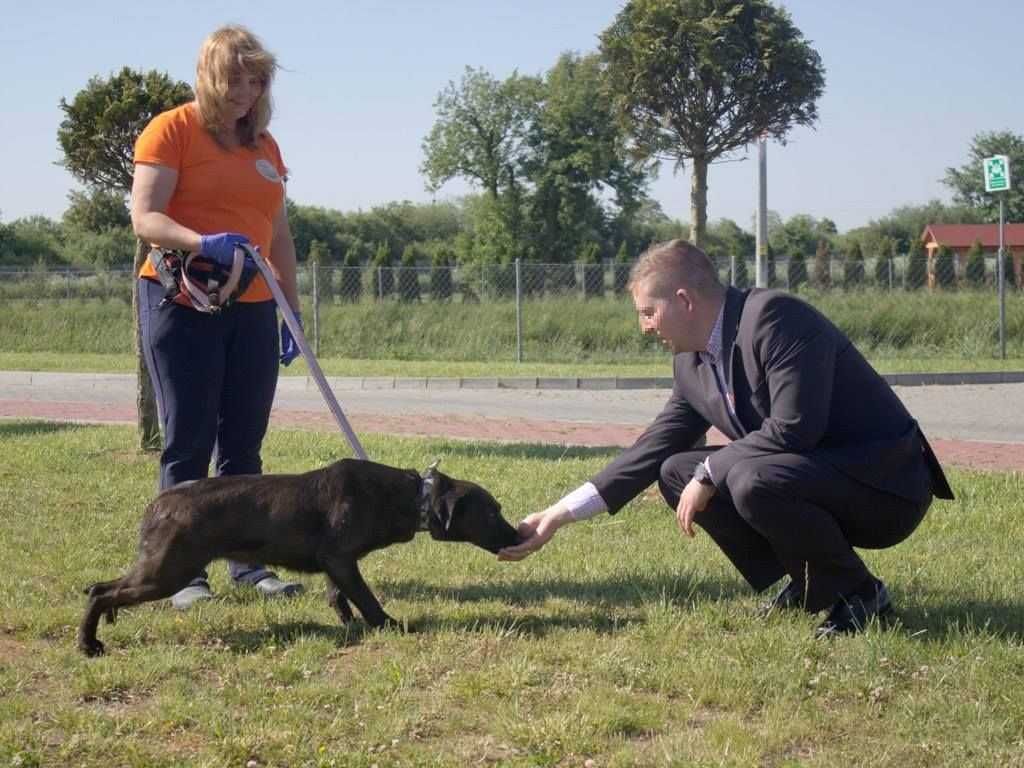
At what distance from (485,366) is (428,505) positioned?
47.7 ft

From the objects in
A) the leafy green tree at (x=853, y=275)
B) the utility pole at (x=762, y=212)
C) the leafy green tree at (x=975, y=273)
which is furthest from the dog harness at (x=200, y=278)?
the leafy green tree at (x=975, y=273)

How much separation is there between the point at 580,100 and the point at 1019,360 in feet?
98.5

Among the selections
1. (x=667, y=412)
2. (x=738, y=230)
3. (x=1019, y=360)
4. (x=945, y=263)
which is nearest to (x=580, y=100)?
(x=738, y=230)

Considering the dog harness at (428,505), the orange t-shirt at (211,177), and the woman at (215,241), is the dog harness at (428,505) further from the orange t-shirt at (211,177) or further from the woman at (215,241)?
the orange t-shirt at (211,177)

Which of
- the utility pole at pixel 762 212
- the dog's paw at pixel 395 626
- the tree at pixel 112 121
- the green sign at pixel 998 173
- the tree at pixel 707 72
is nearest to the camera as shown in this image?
the dog's paw at pixel 395 626

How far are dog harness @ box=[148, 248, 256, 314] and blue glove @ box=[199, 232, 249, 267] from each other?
39 millimetres

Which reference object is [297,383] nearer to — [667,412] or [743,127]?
[743,127]

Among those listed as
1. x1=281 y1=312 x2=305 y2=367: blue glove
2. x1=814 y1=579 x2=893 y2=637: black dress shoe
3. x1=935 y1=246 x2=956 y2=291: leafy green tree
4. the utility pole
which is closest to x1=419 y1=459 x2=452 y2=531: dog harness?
x1=281 y1=312 x2=305 y2=367: blue glove

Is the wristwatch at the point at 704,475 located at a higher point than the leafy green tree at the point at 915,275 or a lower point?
lower

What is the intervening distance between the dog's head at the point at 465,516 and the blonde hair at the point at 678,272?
110 cm

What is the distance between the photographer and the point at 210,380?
5195 millimetres

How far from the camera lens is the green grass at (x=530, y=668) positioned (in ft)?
11.3

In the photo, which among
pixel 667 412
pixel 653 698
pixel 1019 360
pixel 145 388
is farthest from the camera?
pixel 1019 360

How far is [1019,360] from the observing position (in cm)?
1916
